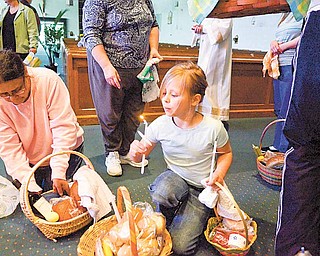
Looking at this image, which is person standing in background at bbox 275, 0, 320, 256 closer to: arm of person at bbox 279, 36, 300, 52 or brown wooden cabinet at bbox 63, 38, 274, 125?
arm of person at bbox 279, 36, 300, 52

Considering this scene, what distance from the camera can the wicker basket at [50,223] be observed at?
1217mm

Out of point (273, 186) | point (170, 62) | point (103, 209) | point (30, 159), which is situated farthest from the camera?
point (170, 62)

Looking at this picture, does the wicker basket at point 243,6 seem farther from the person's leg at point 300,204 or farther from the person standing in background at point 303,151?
the person's leg at point 300,204

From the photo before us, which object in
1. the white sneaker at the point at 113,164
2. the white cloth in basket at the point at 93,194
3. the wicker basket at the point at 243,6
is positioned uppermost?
the wicker basket at the point at 243,6

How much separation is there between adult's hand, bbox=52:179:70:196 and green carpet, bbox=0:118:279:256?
0.59 ft

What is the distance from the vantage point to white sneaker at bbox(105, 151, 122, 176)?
189 cm

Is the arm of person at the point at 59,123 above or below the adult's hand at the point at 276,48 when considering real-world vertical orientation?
below

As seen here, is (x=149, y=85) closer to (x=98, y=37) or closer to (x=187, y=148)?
(x=98, y=37)

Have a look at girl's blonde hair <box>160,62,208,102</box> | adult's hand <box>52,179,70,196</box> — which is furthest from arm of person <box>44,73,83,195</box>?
girl's blonde hair <box>160,62,208,102</box>

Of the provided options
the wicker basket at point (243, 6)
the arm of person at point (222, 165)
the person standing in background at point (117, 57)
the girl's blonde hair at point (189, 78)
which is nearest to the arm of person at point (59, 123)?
the person standing in background at point (117, 57)

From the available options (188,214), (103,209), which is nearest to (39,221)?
(103,209)

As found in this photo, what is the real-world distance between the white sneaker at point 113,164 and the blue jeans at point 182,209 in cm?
60

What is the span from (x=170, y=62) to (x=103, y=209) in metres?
1.93

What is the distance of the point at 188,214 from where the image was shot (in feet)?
4.25
